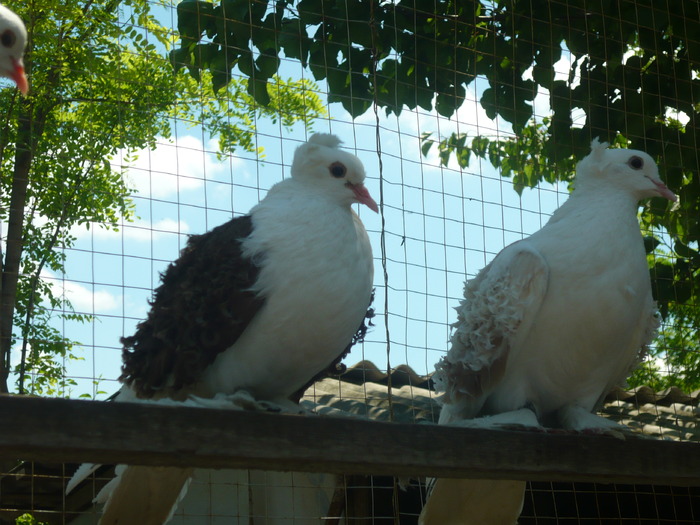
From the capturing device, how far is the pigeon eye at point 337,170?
2713mm

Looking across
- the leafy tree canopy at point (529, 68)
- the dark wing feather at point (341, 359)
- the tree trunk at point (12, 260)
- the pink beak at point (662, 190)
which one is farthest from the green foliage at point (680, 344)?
the tree trunk at point (12, 260)

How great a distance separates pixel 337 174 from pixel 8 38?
95 cm

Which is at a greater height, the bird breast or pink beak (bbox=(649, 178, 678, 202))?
pink beak (bbox=(649, 178, 678, 202))

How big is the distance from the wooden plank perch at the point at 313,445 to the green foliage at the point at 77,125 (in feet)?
3.20

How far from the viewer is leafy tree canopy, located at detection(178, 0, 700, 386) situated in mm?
3654

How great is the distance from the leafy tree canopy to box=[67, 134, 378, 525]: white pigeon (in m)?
1.03

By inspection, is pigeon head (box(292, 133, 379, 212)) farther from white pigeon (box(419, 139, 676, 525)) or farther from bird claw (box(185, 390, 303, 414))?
bird claw (box(185, 390, 303, 414))

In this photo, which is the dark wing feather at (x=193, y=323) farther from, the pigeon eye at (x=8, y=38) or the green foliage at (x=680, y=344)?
the green foliage at (x=680, y=344)

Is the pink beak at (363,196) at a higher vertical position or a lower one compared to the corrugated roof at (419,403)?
higher

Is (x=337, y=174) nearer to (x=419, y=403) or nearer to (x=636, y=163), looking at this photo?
(x=636, y=163)

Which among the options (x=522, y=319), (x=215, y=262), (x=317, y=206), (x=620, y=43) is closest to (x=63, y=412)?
(x=215, y=262)

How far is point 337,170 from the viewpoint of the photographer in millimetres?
2717

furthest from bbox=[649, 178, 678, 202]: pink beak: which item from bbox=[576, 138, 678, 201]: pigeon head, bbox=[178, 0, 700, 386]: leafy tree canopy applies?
bbox=[178, 0, 700, 386]: leafy tree canopy

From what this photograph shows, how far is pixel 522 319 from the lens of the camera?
8.93ft
